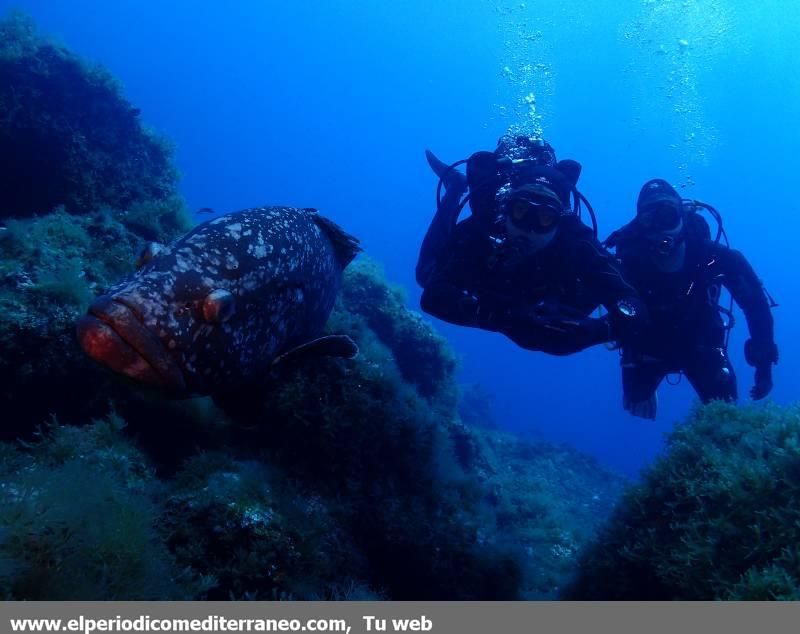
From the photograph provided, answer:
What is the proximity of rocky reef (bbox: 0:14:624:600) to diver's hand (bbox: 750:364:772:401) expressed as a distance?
176 inches

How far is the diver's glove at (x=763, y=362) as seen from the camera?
773cm

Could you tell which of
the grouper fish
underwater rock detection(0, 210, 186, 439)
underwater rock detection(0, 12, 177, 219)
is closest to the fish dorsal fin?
the grouper fish

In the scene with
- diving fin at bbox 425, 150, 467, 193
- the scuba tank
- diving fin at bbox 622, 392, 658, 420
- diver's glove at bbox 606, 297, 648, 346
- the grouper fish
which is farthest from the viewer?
diving fin at bbox 425, 150, 467, 193

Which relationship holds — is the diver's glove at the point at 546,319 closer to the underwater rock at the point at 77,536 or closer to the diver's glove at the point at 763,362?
the diver's glove at the point at 763,362

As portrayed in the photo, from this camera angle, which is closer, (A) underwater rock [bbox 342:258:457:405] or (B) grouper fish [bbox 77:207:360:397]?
(B) grouper fish [bbox 77:207:360:397]

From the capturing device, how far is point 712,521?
3.52m

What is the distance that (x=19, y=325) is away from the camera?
4008mm

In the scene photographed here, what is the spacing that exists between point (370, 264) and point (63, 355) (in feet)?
25.9

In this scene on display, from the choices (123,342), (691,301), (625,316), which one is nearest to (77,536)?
(123,342)

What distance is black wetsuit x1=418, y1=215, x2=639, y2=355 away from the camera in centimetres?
606

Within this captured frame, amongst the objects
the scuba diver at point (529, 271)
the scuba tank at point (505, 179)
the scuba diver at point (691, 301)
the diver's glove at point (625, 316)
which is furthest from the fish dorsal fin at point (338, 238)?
the scuba diver at point (691, 301)

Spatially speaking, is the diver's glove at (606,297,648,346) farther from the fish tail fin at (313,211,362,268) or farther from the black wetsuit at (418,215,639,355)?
the fish tail fin at (313,211,362,268)

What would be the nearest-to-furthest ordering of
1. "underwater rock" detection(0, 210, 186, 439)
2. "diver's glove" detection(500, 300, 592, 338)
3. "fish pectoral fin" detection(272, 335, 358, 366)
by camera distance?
1. "fish pectoral fin" detection(272, 335, 358, 366)
2. "underwater rock" detection(0, 210, 186, 439)
3. "diver's glove" detection(500, 300, 592, 338)

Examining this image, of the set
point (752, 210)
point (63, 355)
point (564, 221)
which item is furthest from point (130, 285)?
point (752, 210)
